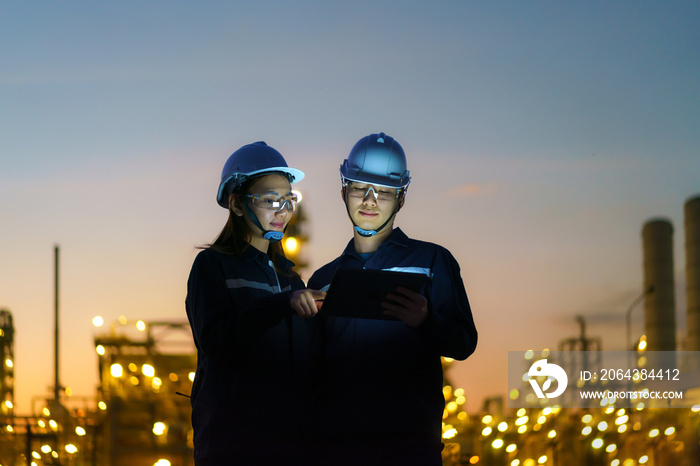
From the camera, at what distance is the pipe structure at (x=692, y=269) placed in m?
49.9

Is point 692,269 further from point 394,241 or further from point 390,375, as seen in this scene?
point 390,375

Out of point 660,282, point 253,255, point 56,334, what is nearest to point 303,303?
point 253,255

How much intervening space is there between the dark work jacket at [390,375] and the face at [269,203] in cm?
59

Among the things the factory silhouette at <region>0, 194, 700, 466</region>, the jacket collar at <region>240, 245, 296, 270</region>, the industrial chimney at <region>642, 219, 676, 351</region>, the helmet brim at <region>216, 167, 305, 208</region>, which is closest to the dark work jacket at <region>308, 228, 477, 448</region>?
the jacket collar at <region>240, 245, 296, 270</region>

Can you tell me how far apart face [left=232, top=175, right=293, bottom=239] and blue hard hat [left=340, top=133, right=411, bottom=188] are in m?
0.35

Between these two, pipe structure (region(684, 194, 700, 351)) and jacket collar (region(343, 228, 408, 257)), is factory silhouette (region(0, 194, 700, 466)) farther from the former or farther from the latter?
jacket collar (region(343, 228, 408, 257))

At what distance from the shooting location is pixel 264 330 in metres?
4.57

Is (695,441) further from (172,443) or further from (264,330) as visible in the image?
(264,330)

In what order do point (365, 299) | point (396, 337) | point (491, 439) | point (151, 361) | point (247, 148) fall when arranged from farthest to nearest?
1. point (491, 439)
2. point (151, 361)
3. point (247, 148)
4. point (396, 337)
5. point (365, 299)

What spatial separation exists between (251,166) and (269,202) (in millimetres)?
222

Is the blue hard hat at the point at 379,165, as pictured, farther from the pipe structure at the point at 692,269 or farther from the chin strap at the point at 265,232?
the pipe structure at the point at 692,269

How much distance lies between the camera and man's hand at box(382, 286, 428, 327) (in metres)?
4.50

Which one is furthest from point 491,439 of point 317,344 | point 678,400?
point 317,344

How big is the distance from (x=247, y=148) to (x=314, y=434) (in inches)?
60.5
